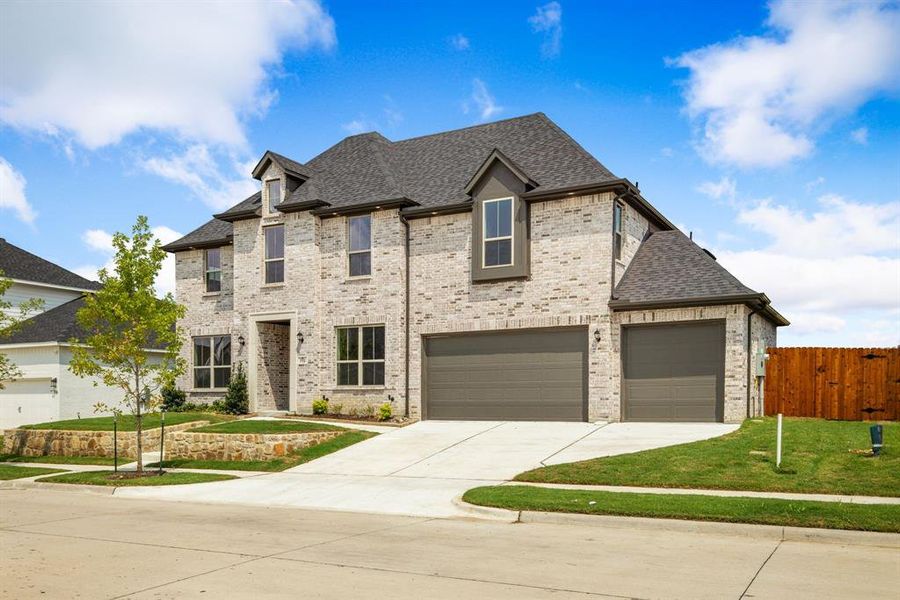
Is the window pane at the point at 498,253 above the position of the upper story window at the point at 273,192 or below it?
below

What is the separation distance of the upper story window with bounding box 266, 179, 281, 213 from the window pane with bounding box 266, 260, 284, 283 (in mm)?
1941

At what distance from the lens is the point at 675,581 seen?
7785 mm

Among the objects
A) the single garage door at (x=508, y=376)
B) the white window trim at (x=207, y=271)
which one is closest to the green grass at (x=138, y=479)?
the single garage door at (x=508, y=376)

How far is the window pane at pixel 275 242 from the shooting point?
27.5 m

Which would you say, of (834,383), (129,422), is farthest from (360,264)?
(834,383)

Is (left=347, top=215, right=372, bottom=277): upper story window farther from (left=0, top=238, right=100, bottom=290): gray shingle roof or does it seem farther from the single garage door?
(left=0, top=238, right=100, bottom=290): gray shingle roof

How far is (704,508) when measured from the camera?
11297 mm

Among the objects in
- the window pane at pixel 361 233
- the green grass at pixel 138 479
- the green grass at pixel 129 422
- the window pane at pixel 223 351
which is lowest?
the green grass at pixel 138 479

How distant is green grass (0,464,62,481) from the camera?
1933 centimetres

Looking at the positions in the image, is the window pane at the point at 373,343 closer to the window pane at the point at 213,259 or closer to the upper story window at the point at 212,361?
the upper story window at the point at 212,361

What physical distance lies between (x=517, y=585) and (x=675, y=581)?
5.50 feet

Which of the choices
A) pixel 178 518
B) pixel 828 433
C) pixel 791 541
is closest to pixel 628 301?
pixel 828 433

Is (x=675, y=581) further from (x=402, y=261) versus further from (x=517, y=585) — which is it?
(x=402, y=261)

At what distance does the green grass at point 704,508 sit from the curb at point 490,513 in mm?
132
